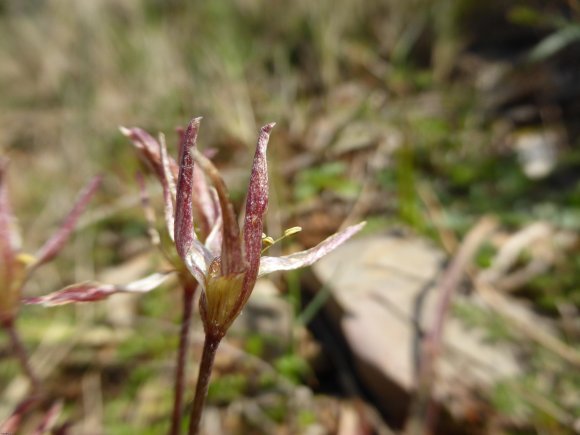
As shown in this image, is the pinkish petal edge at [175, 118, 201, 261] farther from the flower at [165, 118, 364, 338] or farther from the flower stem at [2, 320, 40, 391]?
the flower stem at [2, 320, 40, 391]

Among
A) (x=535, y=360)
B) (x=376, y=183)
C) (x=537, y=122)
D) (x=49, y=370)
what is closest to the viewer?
(x=535, y=360)

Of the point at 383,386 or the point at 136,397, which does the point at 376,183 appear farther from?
the point at 136,397

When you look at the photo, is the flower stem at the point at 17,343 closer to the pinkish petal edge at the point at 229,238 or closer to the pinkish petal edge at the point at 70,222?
the pinkish petal edge at the point at 70,222

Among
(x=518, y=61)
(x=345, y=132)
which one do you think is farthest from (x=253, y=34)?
(x=518, y=61)

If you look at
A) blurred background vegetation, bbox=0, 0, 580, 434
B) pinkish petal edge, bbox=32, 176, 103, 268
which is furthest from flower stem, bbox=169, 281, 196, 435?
blurred background vegetation, bbox=0, 0, 580, 434

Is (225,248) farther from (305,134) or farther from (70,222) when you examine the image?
(305,134)

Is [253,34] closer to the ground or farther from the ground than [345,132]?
farther from the ground

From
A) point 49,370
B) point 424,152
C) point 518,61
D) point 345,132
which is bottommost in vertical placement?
point 49,370
